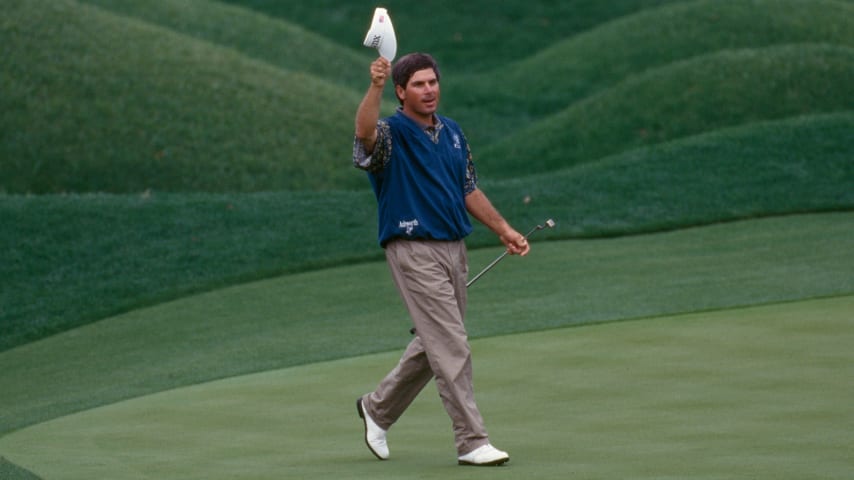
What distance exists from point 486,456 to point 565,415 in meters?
1.42

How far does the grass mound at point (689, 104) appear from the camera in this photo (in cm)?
2878

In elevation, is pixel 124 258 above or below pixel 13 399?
above

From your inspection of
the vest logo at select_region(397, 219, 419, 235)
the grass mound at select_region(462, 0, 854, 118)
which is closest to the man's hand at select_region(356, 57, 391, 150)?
the vest logo at select_region(397, 219, 419, 235)

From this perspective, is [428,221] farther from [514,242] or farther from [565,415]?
[565,415]

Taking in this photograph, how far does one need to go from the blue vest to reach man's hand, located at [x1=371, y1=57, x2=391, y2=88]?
14.3 inches

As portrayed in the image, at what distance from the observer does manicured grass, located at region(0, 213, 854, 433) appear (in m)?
12.4

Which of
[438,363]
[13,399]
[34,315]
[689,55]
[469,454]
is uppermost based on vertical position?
[689,55]

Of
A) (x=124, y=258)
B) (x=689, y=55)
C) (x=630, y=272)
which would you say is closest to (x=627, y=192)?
(x=630, y=272)

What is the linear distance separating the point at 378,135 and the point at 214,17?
109 ft

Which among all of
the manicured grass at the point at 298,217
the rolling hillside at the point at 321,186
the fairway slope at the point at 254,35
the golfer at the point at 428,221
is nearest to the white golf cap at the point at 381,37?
the golfer at the point at 428,221

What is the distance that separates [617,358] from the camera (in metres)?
10.1

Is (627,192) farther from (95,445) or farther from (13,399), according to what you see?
(95,445)

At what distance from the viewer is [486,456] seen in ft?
23.4

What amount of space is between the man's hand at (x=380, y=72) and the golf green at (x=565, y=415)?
5.83 feet
